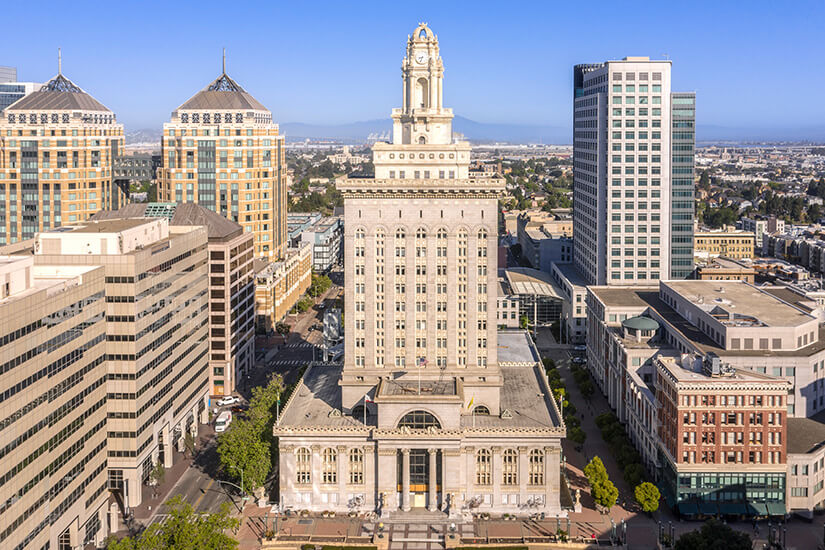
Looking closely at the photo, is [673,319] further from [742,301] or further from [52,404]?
[52,404]

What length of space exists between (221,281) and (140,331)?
49.2 meters

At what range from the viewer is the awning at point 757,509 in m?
120

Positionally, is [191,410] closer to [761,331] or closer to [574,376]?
[574,376]

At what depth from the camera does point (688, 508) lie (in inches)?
4754

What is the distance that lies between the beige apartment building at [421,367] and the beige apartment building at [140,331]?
1960 centimetres

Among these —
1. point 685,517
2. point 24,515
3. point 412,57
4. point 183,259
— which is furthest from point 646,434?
point 24,515

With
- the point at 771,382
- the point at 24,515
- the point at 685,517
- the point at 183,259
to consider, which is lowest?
the point at 685,517

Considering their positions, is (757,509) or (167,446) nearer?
(757,509)

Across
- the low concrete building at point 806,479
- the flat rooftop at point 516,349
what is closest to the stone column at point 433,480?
the flat rooftop at point 516,349

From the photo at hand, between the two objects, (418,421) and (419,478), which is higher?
(418,421)

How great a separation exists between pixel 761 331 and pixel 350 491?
232ft

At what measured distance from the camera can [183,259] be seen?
5704 inches

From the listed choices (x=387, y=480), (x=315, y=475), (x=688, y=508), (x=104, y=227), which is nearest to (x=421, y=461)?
(x=387, y=480)

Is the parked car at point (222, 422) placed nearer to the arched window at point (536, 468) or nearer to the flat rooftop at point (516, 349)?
the flat rooftop at point (516, 349)
